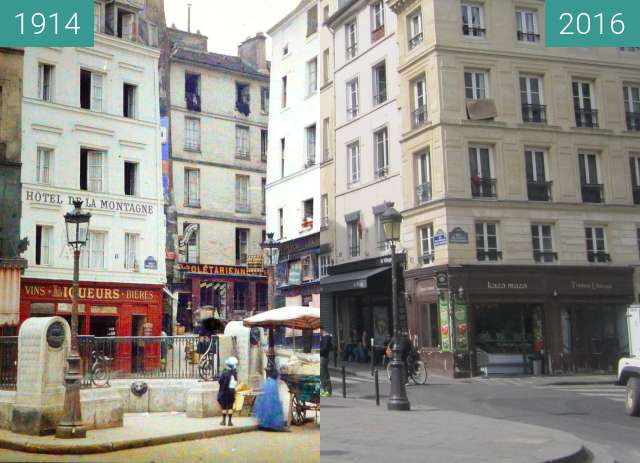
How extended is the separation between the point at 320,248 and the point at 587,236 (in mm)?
3787

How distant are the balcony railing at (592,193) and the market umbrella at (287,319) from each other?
3.93 meters

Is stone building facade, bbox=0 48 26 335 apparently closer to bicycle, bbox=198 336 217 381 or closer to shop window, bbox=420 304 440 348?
bicycle, bbox=198 336 217 381

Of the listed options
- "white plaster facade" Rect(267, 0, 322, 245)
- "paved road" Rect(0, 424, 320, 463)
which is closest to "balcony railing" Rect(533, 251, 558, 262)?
"white plaster facade" Rect(267, 0, 322, 245)

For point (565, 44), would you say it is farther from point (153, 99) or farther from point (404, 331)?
point (153, 99)

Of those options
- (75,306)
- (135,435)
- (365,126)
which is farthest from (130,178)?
(365,126)

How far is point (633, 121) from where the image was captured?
6598 mm

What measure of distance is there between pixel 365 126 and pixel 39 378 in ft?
7.56

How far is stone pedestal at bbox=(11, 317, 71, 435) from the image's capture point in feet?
8.97

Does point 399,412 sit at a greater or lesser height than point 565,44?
lesser

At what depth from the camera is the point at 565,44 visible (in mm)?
5609

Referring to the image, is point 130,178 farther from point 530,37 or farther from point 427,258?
point 530,37

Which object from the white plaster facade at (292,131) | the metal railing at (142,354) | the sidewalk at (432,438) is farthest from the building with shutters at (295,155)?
the sidewalk at (432,438)

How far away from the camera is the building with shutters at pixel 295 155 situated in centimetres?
319

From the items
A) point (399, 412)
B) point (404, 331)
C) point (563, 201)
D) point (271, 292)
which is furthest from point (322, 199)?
point (399, 412)
